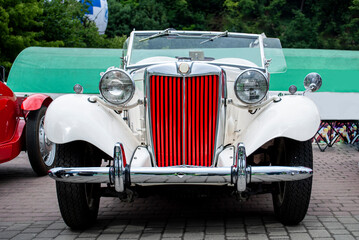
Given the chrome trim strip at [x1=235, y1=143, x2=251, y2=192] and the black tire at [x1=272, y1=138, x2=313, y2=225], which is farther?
the black tire at [x1=272, y1=138, x2=313, y2=225]

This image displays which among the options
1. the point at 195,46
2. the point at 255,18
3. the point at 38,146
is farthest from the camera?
the point at 255,18

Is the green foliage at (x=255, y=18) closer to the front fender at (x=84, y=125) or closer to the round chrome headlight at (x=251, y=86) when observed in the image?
the front fender at (x=84, y=125)

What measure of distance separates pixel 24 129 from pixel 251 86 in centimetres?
385

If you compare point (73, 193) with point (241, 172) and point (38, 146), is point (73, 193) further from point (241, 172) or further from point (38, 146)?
point (38, 146)

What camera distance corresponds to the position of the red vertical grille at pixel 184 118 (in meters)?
3.80

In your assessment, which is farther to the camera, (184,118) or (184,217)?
(184,217)

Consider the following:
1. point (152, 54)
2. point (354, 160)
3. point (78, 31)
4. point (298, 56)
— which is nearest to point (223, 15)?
point (78, 31)

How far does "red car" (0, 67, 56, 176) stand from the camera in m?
5.81

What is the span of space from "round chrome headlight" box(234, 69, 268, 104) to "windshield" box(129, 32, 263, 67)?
1367 mm

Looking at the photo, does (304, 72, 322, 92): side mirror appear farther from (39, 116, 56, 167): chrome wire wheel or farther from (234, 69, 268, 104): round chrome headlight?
(39, 116, 56, 167): chrome wire wheel

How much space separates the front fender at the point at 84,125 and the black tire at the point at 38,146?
100 inches

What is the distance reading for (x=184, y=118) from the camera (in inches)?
150

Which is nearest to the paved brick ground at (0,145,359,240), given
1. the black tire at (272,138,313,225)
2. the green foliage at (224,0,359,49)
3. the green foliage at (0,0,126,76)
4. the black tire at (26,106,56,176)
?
the black tire at (272,138,313,225)

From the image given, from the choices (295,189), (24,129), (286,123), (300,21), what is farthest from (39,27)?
(300,21)
